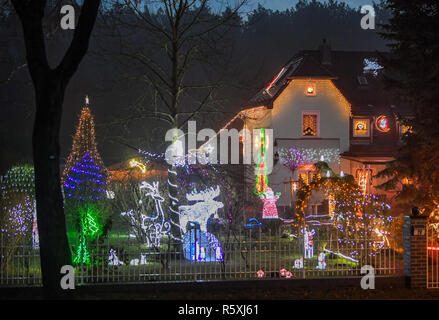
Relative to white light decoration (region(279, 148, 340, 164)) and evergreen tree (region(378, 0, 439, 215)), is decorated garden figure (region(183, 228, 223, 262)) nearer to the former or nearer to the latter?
evergreen tree (region(378, 0, 439, 215))

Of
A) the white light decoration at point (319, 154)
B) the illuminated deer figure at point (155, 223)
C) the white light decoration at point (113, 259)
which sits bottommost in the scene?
the white light decoration at point (113, 259)

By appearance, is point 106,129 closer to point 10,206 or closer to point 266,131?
point 10,206

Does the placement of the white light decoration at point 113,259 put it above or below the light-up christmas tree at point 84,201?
below

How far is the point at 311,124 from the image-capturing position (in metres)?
31.9

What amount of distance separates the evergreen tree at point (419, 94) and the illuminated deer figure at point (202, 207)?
20.0ft

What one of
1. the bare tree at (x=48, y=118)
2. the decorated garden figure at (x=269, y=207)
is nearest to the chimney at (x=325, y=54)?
the decorated garden figure at (x=269, y=207)

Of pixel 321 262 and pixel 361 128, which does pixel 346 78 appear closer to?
pixel 361 128

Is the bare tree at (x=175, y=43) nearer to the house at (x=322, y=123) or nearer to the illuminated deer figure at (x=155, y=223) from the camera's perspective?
the illuminated deer figure at (x=155, y=223)

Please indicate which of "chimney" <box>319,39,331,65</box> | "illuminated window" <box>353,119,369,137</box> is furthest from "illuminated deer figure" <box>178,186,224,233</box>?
"chimney" <box>319,39,331,65</box>

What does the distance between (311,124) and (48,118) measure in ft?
81.7

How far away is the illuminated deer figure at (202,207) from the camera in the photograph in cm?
1441

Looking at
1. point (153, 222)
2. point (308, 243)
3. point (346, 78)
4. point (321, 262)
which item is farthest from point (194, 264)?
point (346, 78)

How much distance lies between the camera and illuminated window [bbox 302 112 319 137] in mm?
31766
